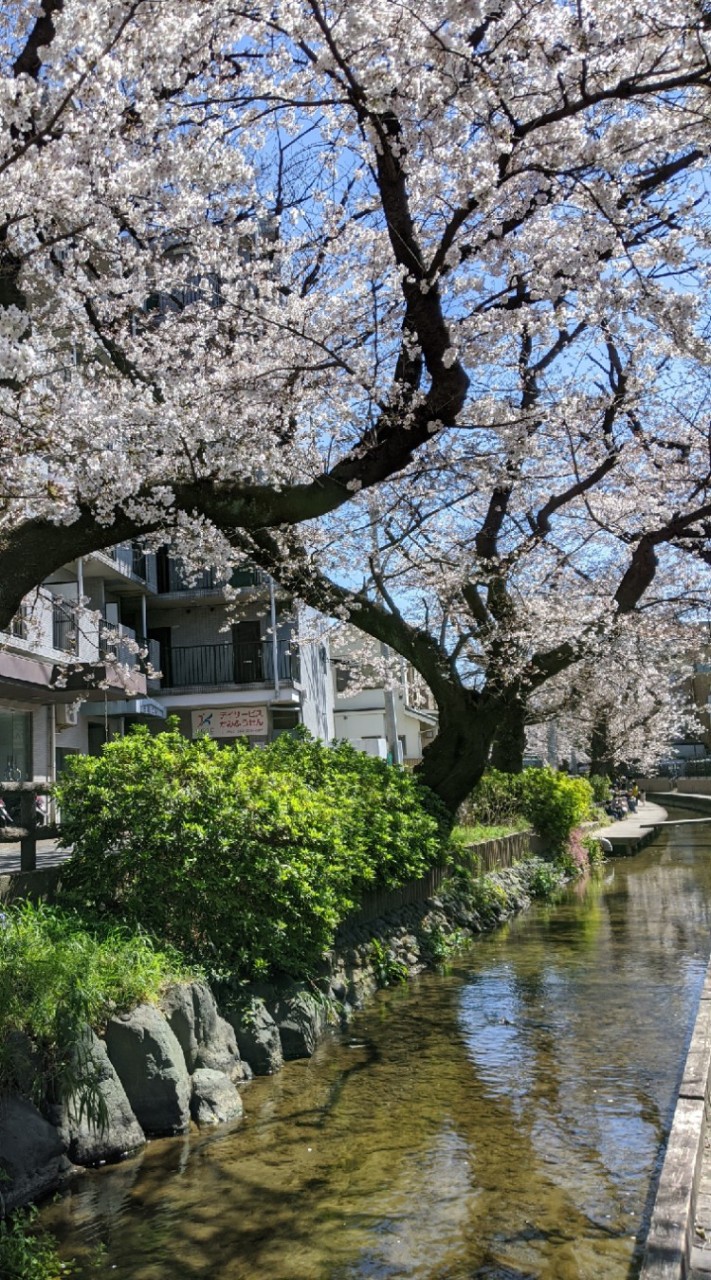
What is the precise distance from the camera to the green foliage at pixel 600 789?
118 feet

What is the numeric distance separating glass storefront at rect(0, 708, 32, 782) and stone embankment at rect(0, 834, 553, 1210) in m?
14.2

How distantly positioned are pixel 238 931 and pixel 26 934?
2.11m

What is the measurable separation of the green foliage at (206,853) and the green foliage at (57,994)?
0.97 m

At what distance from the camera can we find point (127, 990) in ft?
21.8

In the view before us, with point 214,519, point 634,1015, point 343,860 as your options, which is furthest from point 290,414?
point 634,1015

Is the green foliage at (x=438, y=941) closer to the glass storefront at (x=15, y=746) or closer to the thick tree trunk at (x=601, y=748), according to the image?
the glass storefront at (x=15, y=746)

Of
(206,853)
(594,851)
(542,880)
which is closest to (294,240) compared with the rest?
(206,853)

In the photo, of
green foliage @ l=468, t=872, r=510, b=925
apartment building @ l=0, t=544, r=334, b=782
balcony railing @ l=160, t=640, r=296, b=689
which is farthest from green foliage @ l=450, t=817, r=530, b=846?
balcony railing @ l=160, t=640, r=296, b=689

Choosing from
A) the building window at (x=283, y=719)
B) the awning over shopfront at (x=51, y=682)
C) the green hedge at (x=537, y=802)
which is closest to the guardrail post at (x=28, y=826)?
the awning over shopfront at (x=51, y=682)

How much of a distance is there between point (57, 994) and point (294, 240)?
7.49 m

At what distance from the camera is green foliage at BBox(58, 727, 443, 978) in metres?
8.18

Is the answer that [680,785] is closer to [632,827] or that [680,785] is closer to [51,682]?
[632,827]

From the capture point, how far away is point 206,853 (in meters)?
8.29

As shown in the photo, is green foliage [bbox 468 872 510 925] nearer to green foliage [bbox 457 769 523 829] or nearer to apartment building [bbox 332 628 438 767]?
green foliage [bbox 457 769 523 829]
